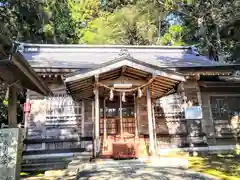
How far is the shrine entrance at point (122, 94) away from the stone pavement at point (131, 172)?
2.84 ft

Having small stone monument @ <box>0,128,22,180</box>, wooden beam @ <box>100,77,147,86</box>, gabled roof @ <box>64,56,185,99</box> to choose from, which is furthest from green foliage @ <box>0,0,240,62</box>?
small stone monument @ <box>0,128,22,180</box>

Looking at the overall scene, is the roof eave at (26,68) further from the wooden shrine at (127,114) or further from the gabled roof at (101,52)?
the gabled roof at (101,52)

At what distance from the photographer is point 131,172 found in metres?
6.16

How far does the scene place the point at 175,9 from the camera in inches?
853

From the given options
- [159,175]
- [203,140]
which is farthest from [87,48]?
[159,175]

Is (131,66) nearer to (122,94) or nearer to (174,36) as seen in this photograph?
(122,94)

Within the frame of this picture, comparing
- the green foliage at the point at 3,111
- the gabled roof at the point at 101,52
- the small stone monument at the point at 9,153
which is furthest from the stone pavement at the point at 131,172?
the green foliage at the point at 3,111

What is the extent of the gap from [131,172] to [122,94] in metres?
3.21

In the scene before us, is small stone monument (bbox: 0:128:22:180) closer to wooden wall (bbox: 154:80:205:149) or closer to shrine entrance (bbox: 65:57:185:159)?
shrine entrance (bbox: 65:57:185:159)

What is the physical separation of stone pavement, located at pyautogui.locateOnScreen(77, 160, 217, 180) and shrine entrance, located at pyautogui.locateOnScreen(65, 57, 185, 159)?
34.1 inches

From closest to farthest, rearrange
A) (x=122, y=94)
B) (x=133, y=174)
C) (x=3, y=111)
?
(x=133, y=174), (x=122, y=94), (x=3, y=111)

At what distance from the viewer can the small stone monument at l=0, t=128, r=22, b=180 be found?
500 centimetres

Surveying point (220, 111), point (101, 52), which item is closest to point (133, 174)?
point (220, 111)

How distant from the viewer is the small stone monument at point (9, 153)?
16.4 ft
